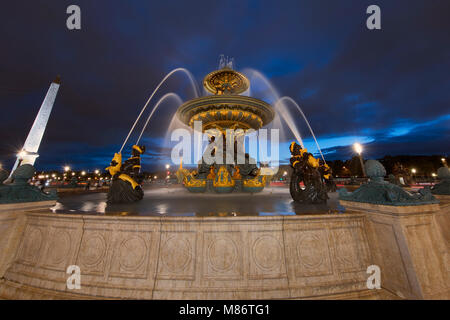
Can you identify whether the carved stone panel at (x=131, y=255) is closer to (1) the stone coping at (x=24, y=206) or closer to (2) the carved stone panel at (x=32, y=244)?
(2) the carved stone panel at (x=32, y=244)

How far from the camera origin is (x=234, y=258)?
2.96 meters

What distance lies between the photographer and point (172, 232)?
306 cm

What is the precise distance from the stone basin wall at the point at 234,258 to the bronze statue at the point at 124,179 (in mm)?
2809

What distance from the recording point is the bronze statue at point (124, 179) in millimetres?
6117

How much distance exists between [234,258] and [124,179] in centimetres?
513

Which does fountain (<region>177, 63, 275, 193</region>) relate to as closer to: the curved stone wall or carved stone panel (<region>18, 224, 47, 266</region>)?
the curved stone wall

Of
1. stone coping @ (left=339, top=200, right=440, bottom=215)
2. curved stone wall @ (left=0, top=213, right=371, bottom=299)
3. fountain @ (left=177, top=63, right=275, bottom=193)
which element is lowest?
curved stone wall @ (left=0, top=213, right=371, bottom=299)

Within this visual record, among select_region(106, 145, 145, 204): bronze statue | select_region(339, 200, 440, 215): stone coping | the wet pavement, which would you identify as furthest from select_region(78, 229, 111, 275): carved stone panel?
select_region(339, 200, 440, 215): stone coping

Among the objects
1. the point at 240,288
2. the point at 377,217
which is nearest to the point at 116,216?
the point at 240,288

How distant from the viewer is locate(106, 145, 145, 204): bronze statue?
6117mm

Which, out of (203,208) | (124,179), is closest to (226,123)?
(124,179)

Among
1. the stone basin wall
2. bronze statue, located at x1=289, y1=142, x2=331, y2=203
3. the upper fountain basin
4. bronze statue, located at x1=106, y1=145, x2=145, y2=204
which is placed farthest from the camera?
the upper fountain basin

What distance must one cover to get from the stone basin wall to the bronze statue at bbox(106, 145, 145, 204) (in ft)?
9.22

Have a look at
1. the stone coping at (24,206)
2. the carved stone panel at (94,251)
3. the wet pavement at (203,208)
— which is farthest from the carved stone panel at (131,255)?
the stone coping at (24,206)
